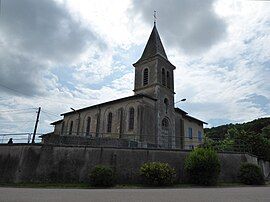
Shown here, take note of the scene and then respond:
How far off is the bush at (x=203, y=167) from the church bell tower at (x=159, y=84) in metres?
9.50

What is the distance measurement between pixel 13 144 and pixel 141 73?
19601mm

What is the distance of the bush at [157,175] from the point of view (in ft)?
57.3

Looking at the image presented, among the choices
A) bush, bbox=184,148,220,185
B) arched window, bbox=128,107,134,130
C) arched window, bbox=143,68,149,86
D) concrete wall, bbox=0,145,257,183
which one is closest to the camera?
concrete wall, bbox=0,145,257,183

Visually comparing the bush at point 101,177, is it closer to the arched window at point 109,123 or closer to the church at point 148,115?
the church at point 148,115

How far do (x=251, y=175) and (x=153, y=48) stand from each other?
71.1ft

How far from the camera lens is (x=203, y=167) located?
18.9 meters

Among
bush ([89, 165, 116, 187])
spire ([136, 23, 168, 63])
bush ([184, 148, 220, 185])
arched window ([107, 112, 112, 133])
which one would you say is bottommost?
bush ([89, 165, 116, 187])

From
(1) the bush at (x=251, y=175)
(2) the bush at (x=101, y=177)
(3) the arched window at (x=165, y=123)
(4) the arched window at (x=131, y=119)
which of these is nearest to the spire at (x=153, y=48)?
(4) the arched window at (x=131, y=119)

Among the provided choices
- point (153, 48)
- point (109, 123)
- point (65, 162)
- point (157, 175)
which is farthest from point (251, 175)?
point (153, 48)

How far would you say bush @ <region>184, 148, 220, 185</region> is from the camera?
61.7 feet

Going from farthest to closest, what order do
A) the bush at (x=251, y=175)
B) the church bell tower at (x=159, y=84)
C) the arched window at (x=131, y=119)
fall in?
1. the church bell tower at (x=159, y=84)
2. the arched window at (x=131, y=119)
3. the bush at (x=251, y=175)
